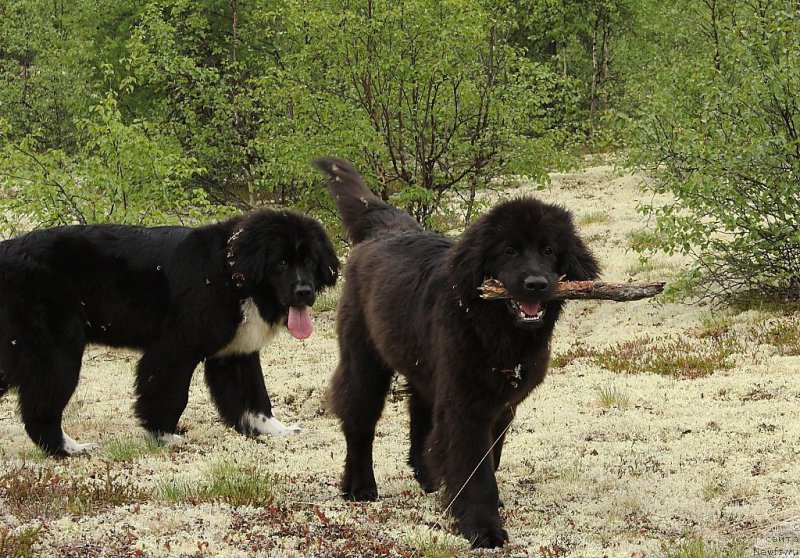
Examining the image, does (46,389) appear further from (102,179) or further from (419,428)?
(102,179)

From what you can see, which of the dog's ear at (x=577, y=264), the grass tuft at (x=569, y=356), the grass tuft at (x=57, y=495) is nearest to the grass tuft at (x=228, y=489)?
the grass tuft at (x=57, y=495)

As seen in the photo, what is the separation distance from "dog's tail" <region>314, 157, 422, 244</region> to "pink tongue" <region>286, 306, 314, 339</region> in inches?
31.9

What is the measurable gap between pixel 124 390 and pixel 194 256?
298 centimetres

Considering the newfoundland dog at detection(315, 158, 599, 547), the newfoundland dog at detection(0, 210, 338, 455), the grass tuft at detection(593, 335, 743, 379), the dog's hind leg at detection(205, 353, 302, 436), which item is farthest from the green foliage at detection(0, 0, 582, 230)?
the newfoundland dog at detection(315, 158, 599, 547)

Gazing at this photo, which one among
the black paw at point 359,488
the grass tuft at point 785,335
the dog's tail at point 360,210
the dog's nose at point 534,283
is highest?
the dog's tail at point 360,210

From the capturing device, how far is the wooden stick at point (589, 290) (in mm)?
4922

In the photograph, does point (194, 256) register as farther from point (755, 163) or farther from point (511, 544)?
point (755, 163)

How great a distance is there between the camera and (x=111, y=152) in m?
12.3

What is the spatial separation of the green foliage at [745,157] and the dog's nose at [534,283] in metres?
6.66

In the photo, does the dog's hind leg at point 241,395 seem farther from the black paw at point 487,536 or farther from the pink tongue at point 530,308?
the pink tongue at point 530,308

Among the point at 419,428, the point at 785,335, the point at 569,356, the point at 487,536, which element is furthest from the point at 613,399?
the point at 487,536

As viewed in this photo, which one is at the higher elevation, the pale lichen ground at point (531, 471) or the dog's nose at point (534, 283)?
the dog's nose at point (534, 283)

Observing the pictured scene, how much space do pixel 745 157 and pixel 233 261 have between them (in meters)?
6.77

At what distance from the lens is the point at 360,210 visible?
274 inches
